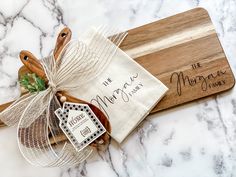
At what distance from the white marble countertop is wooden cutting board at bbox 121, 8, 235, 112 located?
0.09ft

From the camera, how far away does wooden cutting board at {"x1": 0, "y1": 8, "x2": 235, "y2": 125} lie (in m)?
0.73

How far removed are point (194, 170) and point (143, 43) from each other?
0.85ft

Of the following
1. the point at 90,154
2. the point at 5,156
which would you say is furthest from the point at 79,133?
the point at 5,156

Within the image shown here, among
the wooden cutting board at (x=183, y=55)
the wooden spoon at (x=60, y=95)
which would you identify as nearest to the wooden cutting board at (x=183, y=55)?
the wooden cutting board at (x=183, y=55)

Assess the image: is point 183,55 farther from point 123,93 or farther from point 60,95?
point 60,95

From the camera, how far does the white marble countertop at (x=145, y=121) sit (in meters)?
0.72

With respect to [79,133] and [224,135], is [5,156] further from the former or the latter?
[224,135]

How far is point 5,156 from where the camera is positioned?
0.80m

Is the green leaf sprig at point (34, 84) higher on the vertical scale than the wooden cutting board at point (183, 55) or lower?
higher

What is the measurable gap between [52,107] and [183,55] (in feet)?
0.86

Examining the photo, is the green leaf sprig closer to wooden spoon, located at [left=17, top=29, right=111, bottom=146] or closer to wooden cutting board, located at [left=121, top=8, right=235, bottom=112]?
wooden spoon, located at [left=17, top=29, right=111, bottom=146]

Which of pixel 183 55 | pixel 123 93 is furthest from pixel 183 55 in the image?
pixel 123 93

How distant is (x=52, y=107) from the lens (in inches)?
29.0

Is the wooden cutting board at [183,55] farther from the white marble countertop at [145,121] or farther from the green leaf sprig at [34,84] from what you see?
the green leaf sprig at [34,84]
